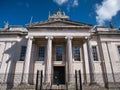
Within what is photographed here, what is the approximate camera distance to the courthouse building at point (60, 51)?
17.8 meters

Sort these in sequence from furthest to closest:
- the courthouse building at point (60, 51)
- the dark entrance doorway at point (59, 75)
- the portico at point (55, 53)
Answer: the dark entrance doorway at point (59, 75)
the courthouse building at point (60, 51)
the portico at point (55, 53)

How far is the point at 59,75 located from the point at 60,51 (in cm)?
367

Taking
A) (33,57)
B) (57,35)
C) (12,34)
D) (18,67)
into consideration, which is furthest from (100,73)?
(12,34)

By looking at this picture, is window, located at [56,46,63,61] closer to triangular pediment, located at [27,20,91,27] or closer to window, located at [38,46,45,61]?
window, located at [38,46,45,61]

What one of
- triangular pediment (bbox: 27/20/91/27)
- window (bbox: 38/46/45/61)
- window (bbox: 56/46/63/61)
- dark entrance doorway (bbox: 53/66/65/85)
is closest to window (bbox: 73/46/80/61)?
window (bbox: 56/46/63/61)

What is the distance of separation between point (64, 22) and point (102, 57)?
775cm

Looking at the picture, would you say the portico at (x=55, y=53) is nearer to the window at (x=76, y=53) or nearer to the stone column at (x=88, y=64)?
the window at (x=76, y=53)

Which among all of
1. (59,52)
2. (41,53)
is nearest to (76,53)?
(59,52)

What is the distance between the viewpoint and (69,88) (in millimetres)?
14336

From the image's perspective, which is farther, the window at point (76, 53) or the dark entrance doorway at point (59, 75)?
the window at point (76, 53)

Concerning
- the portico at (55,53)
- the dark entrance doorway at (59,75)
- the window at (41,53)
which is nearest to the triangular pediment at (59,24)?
the portico at (55,53)

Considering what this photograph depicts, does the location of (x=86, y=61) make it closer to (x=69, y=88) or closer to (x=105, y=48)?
(x=105, y=48)

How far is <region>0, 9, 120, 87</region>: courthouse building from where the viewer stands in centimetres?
1777

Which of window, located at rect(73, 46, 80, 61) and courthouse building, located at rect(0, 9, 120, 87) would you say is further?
window, located at rect(73, 46, 80, 61)
